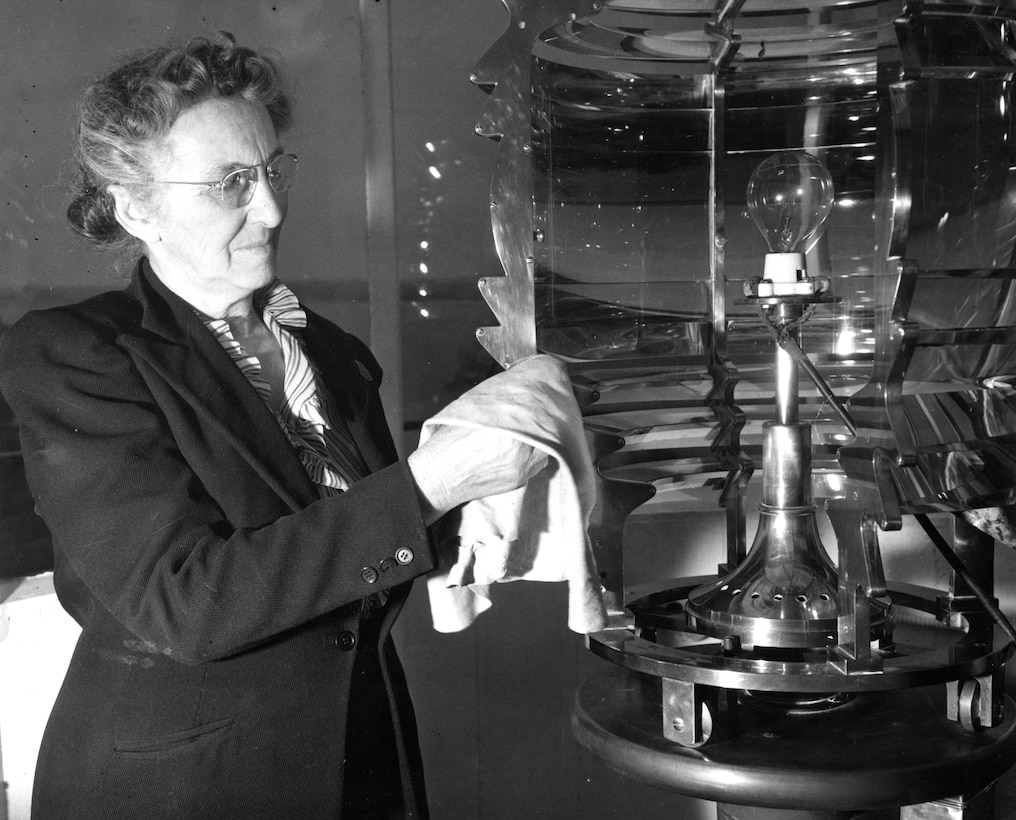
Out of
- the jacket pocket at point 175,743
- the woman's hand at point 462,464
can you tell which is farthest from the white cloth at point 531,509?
the jacket pocket at point 175,743

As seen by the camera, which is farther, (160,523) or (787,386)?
Answer: (787,386)

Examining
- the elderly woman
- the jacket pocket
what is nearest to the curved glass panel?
the elderly woman

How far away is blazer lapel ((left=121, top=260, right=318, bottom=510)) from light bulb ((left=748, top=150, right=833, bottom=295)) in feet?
1.51

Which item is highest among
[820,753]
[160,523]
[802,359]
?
[802,359]

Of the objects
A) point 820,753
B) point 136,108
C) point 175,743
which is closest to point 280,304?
point 136,108

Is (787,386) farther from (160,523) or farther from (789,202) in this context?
(160,523)

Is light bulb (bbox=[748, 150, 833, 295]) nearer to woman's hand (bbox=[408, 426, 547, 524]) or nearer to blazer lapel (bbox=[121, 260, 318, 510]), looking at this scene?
woman's hand (bbox=[408, 426, 547, 524])

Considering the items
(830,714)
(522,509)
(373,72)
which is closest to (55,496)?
(522,509)

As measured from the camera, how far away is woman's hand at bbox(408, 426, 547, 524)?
891mm

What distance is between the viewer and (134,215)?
0.89m

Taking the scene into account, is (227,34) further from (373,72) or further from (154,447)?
(154,447)

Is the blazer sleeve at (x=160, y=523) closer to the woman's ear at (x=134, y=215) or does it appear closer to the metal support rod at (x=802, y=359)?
the woman's ear at (x=134, y=215)

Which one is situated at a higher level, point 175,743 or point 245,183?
point 245,183

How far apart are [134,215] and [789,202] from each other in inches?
22.4
